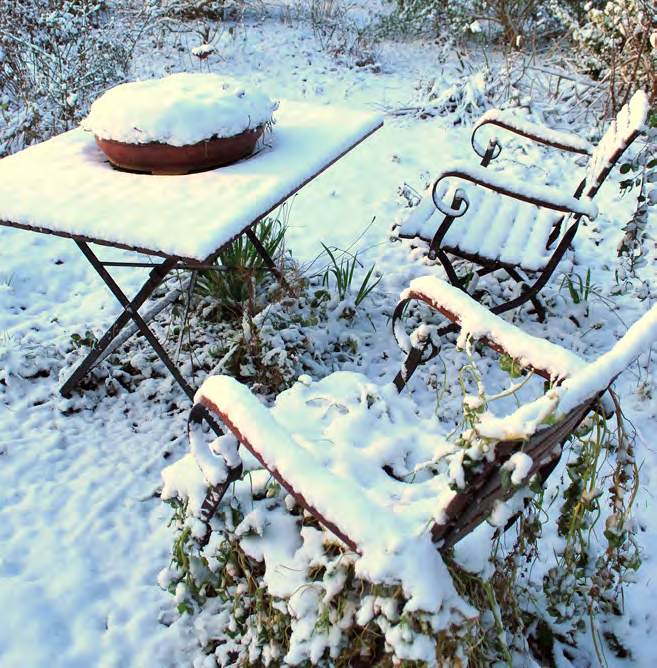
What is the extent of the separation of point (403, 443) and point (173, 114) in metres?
1.16

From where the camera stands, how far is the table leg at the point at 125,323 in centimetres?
196

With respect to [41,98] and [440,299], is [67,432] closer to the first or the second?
[440,299]

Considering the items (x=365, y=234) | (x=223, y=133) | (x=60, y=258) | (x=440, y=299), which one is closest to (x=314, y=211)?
(x=365, y=234)

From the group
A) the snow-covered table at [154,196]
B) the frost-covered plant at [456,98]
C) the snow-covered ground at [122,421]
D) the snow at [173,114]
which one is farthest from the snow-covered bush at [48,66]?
the snow at [173,114]

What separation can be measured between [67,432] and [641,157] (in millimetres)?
2383

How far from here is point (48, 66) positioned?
13.4ft

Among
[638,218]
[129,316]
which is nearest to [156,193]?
[129,316]

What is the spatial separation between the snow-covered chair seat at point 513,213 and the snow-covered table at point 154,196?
0.42 metres

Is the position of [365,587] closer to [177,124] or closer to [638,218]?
[177,124]

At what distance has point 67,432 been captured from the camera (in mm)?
2250

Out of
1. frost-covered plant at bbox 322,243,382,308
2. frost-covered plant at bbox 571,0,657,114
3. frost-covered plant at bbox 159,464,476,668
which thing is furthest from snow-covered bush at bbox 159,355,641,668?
frost-covered plant at bbox 571,0,657,114

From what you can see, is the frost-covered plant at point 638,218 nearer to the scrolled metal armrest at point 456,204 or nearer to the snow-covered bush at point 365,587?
the scrolled metal armrest at point 456,204

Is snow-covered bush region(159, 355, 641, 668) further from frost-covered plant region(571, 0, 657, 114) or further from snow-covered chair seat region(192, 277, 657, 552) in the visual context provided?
frost-covered plant region(571, 0, 657, 114)

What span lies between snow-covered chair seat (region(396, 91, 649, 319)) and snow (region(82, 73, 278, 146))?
0.78 m
